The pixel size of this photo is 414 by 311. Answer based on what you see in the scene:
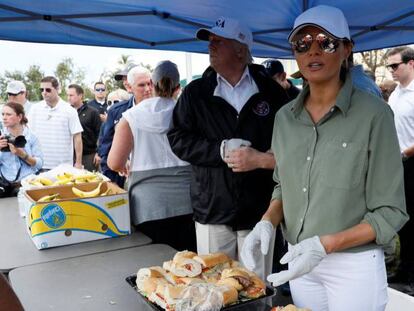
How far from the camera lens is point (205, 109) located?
6.75 ft

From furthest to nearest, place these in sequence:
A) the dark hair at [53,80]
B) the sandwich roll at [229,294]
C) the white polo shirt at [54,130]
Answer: the dark hair at [53,80] < the white polo shirt at [54,130] < the sandwich roll at [229,294]

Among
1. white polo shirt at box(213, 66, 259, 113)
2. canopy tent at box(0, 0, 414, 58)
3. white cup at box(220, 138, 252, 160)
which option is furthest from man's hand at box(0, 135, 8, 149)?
white cup at box(220, 138, 252, 160)

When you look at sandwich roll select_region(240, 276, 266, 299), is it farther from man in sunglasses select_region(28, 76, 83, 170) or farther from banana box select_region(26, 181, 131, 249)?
man in sunglasses select_region(28, 76, 83, 170)

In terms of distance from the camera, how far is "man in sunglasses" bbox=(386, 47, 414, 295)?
342cm

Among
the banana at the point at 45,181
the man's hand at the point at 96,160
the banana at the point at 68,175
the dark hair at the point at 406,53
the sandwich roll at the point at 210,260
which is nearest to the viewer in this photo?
the sandwich roll at the point at 210,260

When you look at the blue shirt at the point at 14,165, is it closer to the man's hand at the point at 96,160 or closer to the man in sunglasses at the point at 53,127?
the man in sunglasses at the point at 53,127

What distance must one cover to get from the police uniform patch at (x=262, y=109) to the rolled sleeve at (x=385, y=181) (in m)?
0.81

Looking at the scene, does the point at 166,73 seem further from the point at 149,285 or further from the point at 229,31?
the point at 149,285

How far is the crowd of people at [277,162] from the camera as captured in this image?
129 cm

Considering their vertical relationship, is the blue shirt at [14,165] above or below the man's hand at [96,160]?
above

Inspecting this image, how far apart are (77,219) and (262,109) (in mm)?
1076

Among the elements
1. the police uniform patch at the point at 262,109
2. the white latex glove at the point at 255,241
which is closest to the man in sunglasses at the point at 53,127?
the police uniform patch at the point at 262,109

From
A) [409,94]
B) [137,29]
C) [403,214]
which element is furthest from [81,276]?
[409,94]

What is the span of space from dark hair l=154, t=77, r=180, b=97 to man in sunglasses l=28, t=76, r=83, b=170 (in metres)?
2.89
